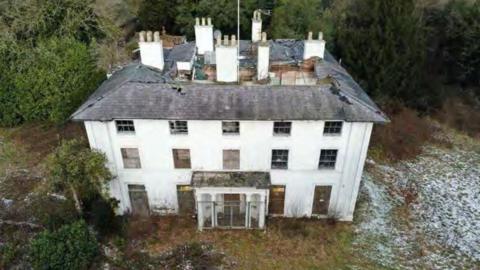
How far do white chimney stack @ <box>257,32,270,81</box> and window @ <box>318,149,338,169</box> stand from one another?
6.48 m

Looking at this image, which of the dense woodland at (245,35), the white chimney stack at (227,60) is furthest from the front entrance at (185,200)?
the dense woodland at (245,35)

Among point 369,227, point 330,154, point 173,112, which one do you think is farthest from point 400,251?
point 173,112

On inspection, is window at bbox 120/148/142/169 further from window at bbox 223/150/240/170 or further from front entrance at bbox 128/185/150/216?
window at bbox 223/150/240/170

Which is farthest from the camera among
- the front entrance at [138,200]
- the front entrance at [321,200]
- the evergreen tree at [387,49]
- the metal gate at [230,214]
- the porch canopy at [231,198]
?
the evergreen tree at [387,49]

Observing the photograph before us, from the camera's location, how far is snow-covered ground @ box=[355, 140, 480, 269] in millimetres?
24094

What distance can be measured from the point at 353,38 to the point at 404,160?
14.8 meters

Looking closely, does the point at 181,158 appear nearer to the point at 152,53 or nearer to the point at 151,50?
the point at 152,53

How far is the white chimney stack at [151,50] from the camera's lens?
24.4m

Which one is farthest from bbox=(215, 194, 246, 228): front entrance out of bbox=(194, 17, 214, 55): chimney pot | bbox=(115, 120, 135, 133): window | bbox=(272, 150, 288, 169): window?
bbox=(194, 17, 214, 55): chimney pot

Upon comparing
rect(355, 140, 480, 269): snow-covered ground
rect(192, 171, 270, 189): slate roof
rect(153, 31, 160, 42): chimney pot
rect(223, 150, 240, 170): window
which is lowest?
rect(355, 140, 480, 269): snow-covered ground

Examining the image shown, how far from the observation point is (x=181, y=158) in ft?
78.0

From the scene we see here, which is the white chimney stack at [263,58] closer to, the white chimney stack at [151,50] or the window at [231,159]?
the window at [231,159]

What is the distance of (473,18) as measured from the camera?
4278cm

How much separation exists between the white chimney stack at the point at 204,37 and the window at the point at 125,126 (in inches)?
377
